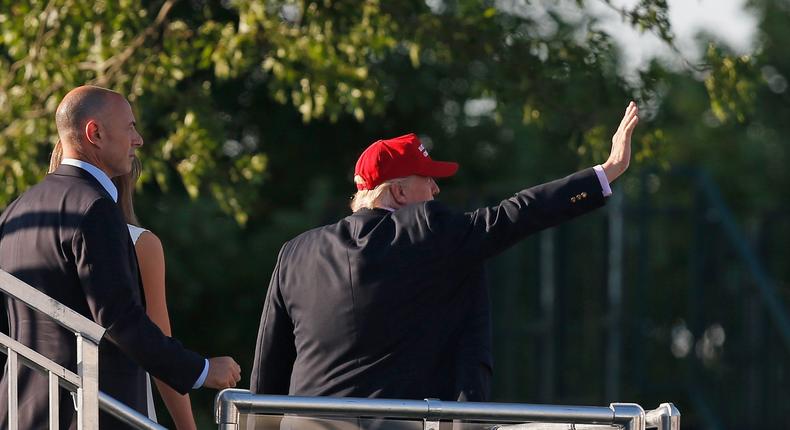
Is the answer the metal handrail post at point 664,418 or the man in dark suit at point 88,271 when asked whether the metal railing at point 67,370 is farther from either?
the metal handrail post at point 664,418

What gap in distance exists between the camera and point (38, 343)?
3703 millimetres

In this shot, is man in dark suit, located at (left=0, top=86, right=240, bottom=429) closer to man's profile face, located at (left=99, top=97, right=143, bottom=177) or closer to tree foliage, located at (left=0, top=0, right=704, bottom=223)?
man's profile face, located at (left=99, top=97, right=143, bottom=177)

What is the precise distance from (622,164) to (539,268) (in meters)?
8.32

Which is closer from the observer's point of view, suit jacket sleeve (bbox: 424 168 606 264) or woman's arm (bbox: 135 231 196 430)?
suit jacket sleeve (bbox: 424 168 606 264)

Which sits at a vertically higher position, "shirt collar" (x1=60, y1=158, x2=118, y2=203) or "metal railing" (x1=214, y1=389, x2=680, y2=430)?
"shirt collar" (x1=60, y1=158, x2=118, y2=203)

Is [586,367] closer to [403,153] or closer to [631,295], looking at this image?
[631,295]

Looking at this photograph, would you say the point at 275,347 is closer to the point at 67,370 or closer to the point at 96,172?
the point at 96,172

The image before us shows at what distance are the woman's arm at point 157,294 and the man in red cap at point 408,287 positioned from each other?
13.0 inches

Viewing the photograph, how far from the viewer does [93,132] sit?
3.87 m

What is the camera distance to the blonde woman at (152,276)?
3.99 m

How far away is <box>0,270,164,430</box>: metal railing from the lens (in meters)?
3.26

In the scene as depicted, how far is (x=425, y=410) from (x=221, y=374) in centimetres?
62

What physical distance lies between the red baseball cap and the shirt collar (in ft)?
2.21

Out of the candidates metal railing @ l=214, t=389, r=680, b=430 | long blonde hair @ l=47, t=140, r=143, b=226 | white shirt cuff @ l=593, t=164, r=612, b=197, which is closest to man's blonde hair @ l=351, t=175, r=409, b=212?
white shirt cuff @ l=593, t=164, r=612, b=197
